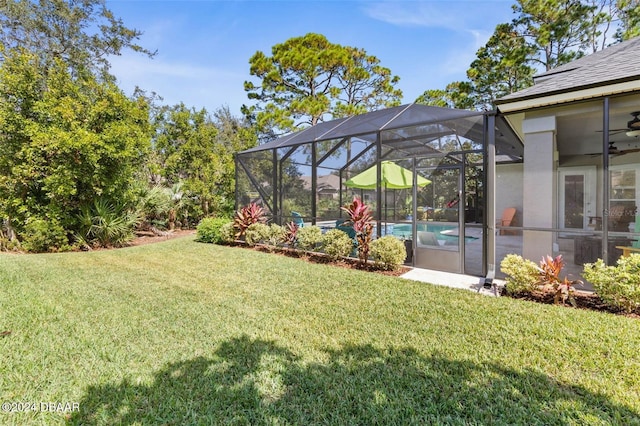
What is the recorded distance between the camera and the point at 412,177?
691 cm

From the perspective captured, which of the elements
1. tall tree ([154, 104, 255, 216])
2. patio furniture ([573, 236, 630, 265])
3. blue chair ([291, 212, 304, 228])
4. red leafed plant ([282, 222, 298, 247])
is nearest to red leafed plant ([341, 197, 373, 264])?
red leafed plant ([282, 222, 298, 247])

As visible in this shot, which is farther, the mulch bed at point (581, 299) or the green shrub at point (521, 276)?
the green shrub at point (521, 276)

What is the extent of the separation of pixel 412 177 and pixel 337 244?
2.39 m

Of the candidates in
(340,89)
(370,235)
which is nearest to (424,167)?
(370,235)

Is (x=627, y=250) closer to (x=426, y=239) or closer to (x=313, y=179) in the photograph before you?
(x=426, y=239)

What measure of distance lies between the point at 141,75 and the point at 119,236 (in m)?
13.9

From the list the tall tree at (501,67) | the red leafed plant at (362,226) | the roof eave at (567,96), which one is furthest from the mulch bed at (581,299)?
the tall tree at (501,67)

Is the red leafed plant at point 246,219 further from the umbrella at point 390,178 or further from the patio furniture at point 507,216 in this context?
the patio furniture at point 507,216

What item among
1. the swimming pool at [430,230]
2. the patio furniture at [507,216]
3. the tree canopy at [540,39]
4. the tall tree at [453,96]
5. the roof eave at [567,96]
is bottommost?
the swimming pool at [430,230]

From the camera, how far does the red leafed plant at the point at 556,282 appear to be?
4.45 metres

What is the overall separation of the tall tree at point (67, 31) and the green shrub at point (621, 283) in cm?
2136

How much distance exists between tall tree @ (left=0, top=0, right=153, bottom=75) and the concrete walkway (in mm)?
19066

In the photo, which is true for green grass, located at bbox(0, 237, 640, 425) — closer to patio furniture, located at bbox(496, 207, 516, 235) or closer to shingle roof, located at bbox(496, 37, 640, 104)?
shingle roof, located at bbox(496, 37, 640, 104)

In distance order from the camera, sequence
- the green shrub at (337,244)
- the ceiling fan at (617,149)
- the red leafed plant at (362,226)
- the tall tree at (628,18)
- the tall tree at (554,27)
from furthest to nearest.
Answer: the tall tree at (554,27) < the tall tree at (628,18) < the green shrub at (337,244) < the red leafed plant at (362,226) < the ceiling fan at (617,149)
